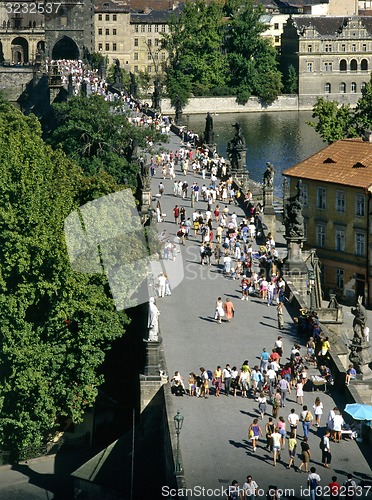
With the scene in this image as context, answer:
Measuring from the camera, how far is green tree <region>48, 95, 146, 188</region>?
83.2 meters

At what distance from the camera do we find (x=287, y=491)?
129 ft

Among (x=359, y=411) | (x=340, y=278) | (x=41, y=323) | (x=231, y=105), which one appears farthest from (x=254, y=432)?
(x=231, y=105)

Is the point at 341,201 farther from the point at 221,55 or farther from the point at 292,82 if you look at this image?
the point at 292,82

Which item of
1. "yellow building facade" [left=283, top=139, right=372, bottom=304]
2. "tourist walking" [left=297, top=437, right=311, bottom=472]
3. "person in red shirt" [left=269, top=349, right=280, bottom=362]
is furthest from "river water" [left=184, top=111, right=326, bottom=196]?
"tourist walking" [left=297, top=437, right=311, bottom=472]

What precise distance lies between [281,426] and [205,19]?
427ft

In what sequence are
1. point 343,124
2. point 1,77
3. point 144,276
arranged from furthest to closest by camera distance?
point 1,77 → point 343,124 → point 144,276

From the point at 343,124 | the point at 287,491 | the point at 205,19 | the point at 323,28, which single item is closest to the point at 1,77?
the point at 205,19

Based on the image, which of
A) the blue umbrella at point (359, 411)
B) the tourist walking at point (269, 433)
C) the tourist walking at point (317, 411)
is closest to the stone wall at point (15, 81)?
the tourist walking at point (317, 411)

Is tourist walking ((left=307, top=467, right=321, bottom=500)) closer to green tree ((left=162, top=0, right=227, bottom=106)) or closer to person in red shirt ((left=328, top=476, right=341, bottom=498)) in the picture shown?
person in red shirt ((left=328, top=476, right=341, bottom=498))

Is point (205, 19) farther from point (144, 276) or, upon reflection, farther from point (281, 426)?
point (281, 426)

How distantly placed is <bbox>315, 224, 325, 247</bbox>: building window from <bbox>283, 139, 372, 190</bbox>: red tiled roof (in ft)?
7.91

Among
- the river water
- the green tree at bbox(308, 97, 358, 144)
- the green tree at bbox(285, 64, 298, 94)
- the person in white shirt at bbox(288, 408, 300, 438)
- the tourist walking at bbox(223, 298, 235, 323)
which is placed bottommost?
the river water

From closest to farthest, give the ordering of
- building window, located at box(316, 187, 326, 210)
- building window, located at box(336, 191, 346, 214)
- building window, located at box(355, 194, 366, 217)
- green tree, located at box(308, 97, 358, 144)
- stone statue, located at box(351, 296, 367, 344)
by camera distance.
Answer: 1. stone statue, located at box(351, 296, 367, 344)
2. building window, located at box(355, 194, 366, 217)
3. building window, located at box(336, 191, 346, 214)
4. building window, located at box(316, 187, 326, 210)
5. green tree, located at box(308, 97, 358, 144)

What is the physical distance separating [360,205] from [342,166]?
3.15 meters
